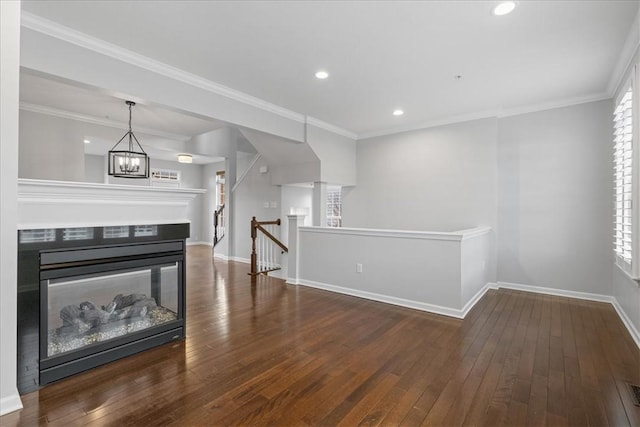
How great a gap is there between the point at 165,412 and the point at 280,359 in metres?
0.94

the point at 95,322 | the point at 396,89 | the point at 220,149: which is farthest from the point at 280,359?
the point at 220,149

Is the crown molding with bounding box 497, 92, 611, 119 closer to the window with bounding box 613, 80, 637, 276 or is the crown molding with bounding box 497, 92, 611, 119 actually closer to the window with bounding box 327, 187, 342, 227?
the window with bounding box 613, 80, 637, 276

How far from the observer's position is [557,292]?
184 inches

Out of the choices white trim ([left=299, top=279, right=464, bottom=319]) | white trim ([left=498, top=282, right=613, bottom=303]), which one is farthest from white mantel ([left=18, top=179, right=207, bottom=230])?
white trim ([left=498, top=282, right=613, bottom=303])

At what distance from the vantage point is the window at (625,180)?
316 cm

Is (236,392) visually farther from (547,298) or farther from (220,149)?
(220,149)

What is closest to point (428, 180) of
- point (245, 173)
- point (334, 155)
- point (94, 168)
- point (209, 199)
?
point (334, 155)

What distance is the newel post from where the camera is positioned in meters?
5.29

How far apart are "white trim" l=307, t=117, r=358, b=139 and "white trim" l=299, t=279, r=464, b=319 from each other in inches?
111

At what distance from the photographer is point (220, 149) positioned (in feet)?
24.5

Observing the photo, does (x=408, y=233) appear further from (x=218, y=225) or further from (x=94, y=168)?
(x=94, y=168)

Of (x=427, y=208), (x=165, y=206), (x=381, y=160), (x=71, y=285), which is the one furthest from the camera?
(x=381, y=160)

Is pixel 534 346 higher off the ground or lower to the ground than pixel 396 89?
lower

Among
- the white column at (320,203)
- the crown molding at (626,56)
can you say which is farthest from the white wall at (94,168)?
the crown molding at (626,56)
